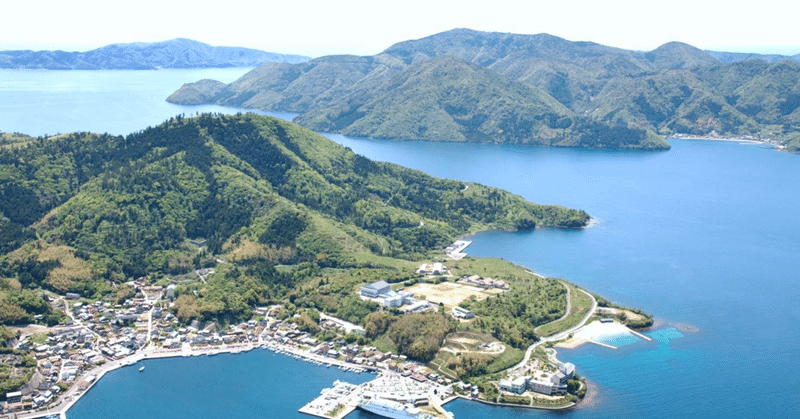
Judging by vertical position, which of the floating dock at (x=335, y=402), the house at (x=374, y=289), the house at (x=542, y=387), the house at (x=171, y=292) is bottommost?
the floating dock at (x=335, y=402)

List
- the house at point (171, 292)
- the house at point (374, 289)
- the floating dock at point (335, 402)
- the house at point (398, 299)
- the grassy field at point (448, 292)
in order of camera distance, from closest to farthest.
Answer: the floating dock at point (335, 402), the house at point (398, 299), the house at point (374, 289), the grassy field at point (448, 292), the house at point (171, 292)

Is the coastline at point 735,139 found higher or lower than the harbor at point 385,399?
higher

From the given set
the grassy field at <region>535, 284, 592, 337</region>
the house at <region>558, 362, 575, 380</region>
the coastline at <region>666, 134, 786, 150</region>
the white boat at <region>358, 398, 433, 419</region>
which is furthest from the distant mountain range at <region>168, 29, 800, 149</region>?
the white boat at <region>358, 398, 433, 419</region>

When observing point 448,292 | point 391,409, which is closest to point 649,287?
point 448,292

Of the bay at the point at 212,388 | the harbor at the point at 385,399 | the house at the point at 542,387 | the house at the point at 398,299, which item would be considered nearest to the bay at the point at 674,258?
the harbor at the point at 385,399

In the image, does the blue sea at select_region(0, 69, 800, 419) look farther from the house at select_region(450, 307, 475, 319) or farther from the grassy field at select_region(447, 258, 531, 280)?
the house at select_region(450, 307, 475, 319)

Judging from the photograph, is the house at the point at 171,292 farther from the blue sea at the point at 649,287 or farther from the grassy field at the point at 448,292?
the grassy field at the point at 448,292

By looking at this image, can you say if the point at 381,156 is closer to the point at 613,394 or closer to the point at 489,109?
the point at 489,109

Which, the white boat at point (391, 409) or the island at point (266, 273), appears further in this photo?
the island at point (266, 273)
